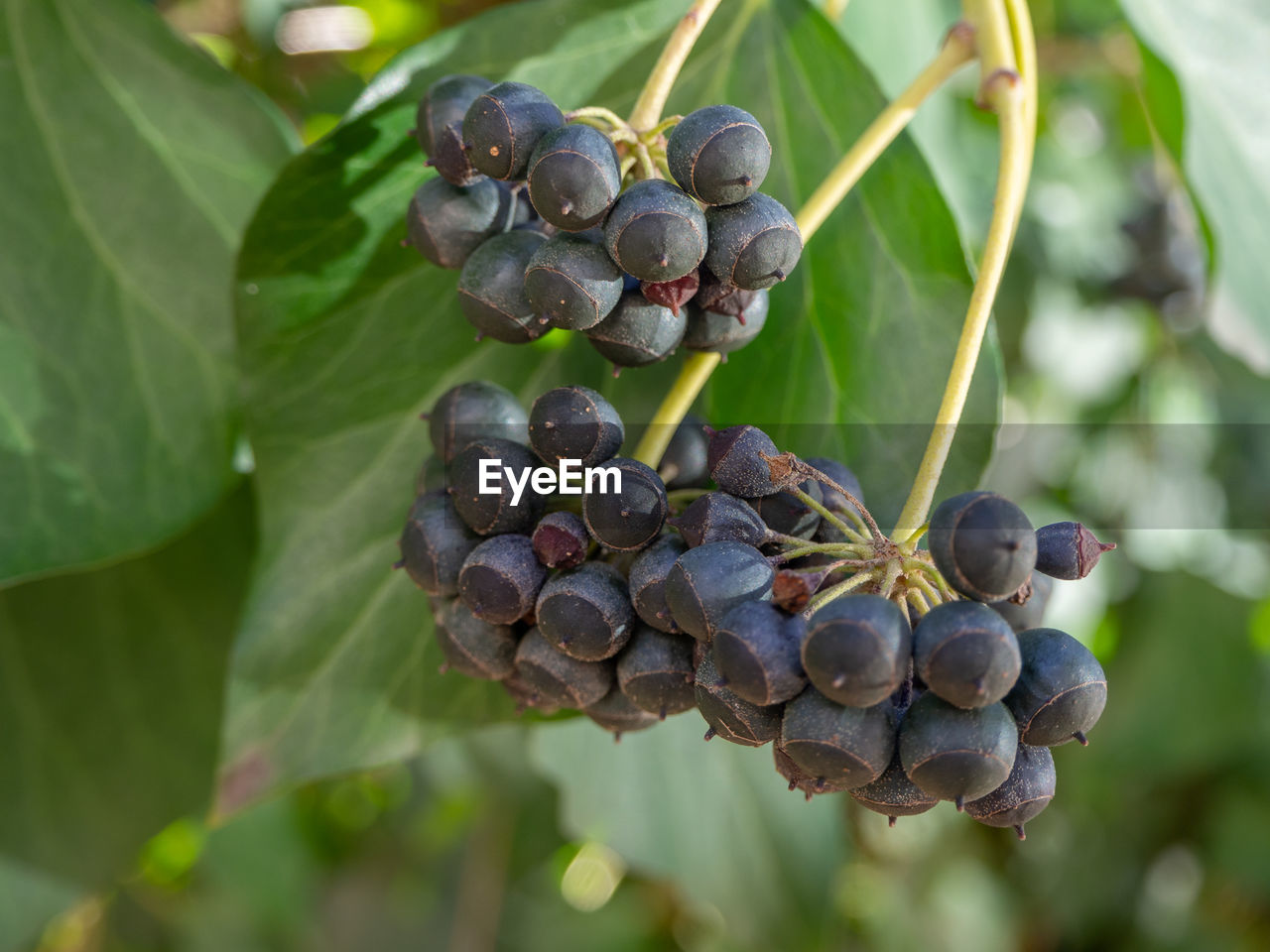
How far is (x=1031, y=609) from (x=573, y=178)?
421mm

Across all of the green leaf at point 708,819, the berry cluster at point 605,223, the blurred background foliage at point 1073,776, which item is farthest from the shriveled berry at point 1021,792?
the blurred background foliage at point 1073,776

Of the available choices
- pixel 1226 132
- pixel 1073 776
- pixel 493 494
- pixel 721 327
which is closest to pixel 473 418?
pixel 493 494

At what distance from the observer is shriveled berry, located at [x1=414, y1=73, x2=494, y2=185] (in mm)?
661

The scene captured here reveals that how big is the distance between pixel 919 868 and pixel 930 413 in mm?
1831

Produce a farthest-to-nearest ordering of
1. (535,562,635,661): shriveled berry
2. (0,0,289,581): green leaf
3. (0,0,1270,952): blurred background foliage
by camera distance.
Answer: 1. (0,0,1270,952): blurred background foliage
2. (0,0,289,581): green leaf
3. (535,562,635,661): shriveled berry

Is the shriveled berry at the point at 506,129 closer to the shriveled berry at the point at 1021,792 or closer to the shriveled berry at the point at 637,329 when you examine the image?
the shriveled berry at the point at 637,329

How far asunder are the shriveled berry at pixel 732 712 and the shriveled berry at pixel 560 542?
0.11 metres

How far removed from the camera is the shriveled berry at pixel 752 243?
60cm

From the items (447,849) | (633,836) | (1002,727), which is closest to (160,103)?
(1002,727)

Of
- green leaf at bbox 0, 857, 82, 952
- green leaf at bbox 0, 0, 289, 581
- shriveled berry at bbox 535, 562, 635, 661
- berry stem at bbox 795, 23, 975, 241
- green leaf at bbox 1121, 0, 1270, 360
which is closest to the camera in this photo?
shriveled berry at bbox 535, 562, 635, 661

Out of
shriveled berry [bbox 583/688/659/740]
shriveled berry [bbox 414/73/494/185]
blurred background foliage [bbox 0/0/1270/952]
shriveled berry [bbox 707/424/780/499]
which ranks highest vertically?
shriveled berry [bbox 414/73/494/185]

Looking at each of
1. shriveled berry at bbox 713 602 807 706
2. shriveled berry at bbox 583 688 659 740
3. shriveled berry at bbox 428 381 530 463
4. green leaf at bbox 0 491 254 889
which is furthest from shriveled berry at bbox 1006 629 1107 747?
green leaf at bbox 0 491 254 889

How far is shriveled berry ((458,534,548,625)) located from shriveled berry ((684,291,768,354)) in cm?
17

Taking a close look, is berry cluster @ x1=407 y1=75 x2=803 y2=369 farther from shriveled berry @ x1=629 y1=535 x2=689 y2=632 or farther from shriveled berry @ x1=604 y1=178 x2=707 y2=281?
shriveled berry @ x1=629 y1=535 x2=689 y2=632
